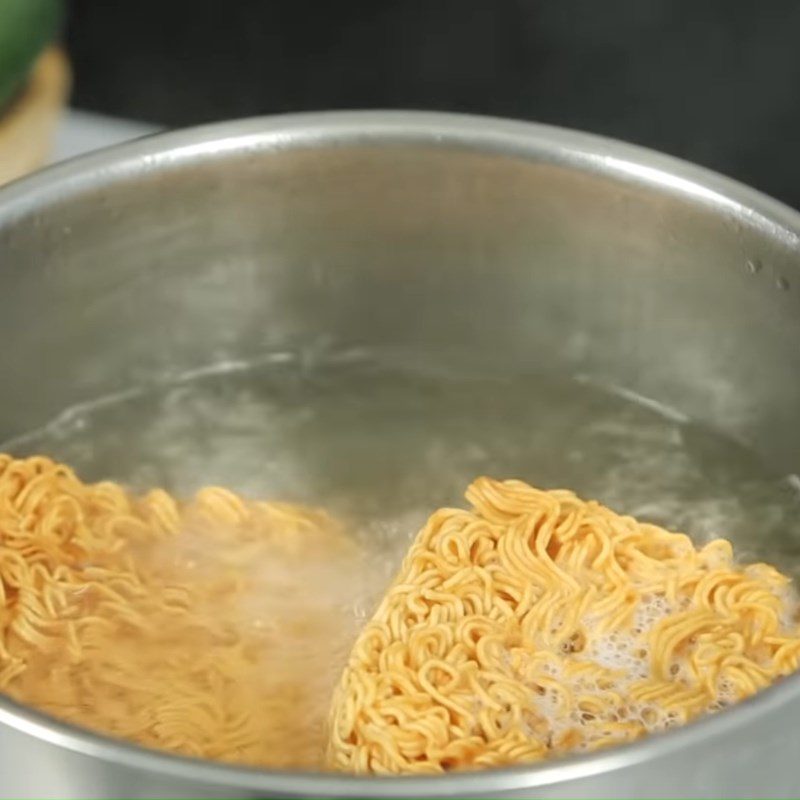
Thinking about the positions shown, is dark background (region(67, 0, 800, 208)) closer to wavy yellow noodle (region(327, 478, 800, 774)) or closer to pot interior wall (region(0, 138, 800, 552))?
pot interior wall (region(0, 138, 800, 552))

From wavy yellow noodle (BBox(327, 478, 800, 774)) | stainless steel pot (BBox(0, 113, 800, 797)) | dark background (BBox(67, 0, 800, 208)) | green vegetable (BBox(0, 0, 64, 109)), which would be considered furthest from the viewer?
dark background (BBox(67, 0, 800, 208))

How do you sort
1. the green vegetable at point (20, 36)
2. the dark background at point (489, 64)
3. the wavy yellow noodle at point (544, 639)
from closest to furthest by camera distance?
1. the wavy yellow noodle at point (544, 639)
2. the green vegetable at point (20, 36)
3. the dark background at point (489, 64)

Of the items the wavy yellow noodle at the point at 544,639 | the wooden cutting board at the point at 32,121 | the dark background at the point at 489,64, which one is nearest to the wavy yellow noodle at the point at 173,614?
the wavy yellow noodle at the point at 544,639

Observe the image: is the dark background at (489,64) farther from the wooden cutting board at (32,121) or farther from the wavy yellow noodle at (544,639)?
the wavy yellow noodle at (544,639)

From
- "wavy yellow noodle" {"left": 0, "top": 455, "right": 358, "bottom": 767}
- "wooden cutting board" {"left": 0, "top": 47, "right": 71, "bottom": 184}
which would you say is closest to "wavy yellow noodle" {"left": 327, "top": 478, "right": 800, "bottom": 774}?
"wavy yellow noodle" {"left": 0, "top": 455, "right": 358, "bottom": 767}

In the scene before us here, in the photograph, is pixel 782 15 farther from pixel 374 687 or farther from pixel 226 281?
pixel 374 687

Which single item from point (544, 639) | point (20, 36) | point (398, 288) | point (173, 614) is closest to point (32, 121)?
point (20, 36)
